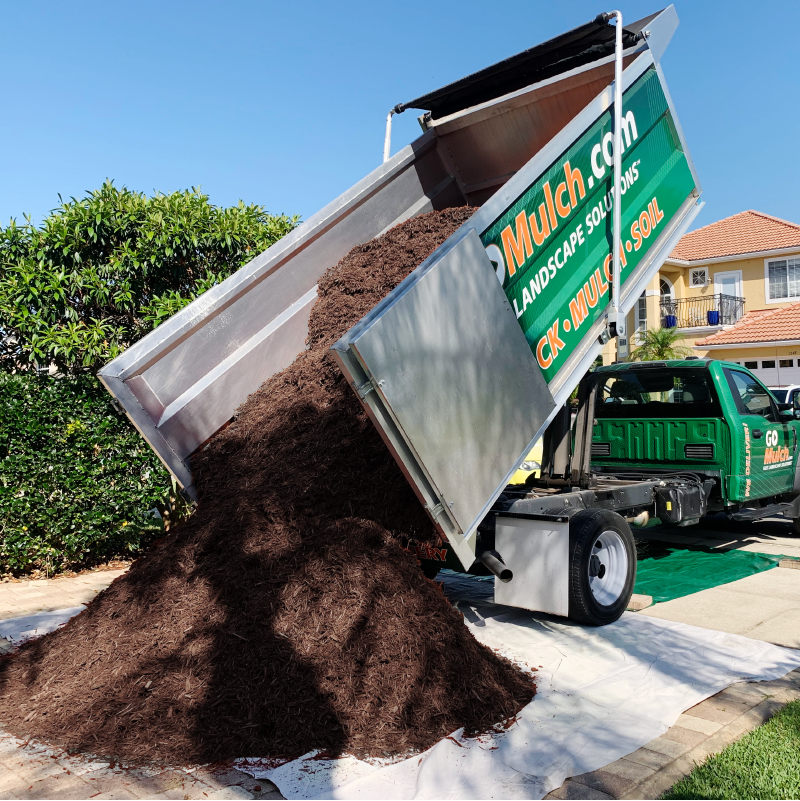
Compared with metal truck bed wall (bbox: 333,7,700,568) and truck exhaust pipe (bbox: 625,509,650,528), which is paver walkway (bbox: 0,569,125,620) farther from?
truck exhaust pipe (bbox: 625,509,650,528)

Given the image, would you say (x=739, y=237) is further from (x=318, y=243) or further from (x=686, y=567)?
(x=318, y=243)

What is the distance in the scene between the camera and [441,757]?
327cm

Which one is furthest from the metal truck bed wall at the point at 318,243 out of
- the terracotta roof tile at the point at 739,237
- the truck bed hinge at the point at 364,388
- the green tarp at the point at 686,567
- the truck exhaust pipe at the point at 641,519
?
the terracotta roof tile at the point at 739,237

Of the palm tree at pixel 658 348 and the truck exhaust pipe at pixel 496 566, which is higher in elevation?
the palm tree at pixel 658 348

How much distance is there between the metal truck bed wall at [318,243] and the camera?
5.07m

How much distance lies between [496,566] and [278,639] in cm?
155

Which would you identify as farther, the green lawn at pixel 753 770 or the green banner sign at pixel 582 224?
the green banner sign at pixel 582 224

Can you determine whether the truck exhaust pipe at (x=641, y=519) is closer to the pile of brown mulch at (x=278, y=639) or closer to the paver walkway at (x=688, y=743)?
the paver walkway at (x=688, y=743)

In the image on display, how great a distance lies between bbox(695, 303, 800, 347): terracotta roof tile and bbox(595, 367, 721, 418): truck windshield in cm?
1869

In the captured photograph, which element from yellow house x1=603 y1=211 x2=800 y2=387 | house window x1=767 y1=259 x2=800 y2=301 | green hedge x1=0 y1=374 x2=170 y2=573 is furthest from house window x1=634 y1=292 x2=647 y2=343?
green hedge x1=0 y1=374 x2=170 y2=573

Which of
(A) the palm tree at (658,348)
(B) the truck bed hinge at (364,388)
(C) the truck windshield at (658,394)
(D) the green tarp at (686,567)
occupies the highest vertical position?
(A) the palm tree at (658,348)

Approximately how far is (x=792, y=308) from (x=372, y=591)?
26448mm

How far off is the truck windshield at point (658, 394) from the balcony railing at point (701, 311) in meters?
21.1

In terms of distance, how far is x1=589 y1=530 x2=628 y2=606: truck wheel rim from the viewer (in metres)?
5.34
